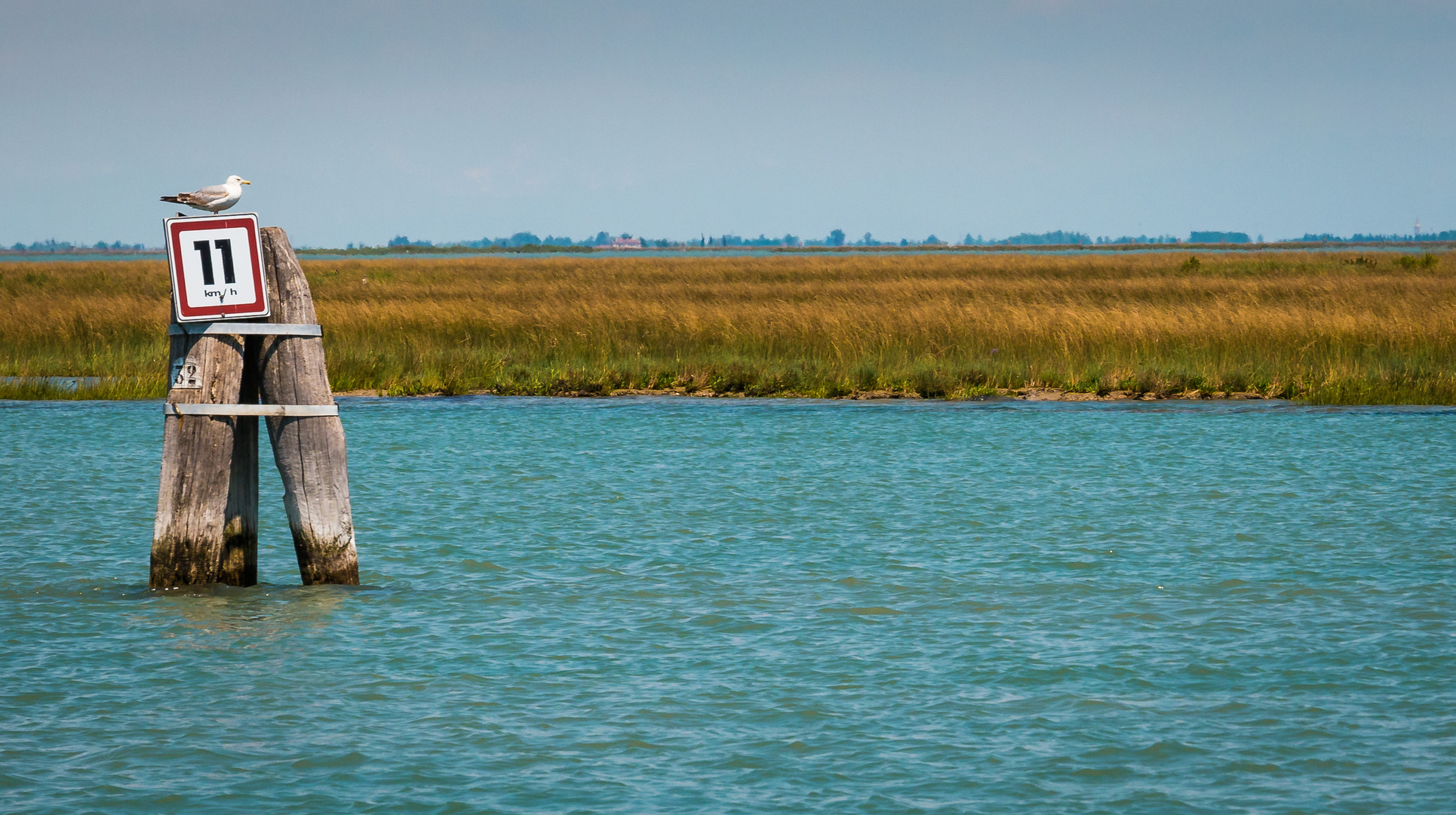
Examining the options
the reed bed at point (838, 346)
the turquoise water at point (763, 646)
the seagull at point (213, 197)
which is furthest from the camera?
the reed bed at point (838, 346)

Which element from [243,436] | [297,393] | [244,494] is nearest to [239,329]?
[297,393]

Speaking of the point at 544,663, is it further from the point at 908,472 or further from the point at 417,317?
the point at 417,317

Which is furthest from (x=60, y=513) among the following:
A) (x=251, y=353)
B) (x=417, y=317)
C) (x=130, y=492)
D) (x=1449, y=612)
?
(x=417, y=317)

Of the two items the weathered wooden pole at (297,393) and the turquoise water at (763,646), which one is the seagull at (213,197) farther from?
the turquoise water at (763,646)

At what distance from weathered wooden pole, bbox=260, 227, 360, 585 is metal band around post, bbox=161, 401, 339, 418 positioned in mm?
73

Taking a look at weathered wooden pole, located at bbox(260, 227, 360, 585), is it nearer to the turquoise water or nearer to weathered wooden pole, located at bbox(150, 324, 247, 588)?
weathered wooden pole, located at bbox(150, 324, 247, 588)

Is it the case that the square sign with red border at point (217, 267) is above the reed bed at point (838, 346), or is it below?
above

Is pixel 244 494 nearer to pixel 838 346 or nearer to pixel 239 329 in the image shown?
pixel 239 329

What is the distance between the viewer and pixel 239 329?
27.3 ft

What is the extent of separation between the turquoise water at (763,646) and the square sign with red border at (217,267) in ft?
5.41

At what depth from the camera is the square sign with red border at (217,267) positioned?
27.2ft

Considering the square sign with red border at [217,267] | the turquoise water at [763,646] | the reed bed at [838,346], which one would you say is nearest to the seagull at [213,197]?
the square sign with red border at [217,267]

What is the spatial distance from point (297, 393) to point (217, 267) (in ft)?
2.59

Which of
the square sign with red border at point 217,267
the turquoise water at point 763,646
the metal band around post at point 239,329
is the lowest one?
the turquoise water at point 763,646
